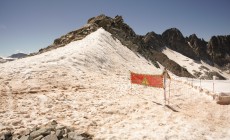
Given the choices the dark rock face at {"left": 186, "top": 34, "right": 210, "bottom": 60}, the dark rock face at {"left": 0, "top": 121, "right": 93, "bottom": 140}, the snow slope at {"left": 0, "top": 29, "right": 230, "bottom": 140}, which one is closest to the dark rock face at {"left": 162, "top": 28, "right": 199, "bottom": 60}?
the dark rock face at {"left": 186, "top": 34, "right": 210, "bottom": 60}

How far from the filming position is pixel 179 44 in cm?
15712

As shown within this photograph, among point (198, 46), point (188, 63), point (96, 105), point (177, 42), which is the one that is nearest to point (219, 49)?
point (198, 46)

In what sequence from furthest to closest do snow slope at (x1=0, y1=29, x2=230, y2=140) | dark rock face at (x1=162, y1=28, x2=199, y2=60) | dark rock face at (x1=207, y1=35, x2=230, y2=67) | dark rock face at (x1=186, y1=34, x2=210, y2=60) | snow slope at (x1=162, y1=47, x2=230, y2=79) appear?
dark rock face at (x1=207, y1=35, x2=230, y2=67) < dark rock face at (x1=186, y1=34, x2=210, y2=60) < dark rock face at (x1=162, y1=28, x2=199, y2=60) < snow slope at (x1=162, y1=47, x2=230, y2=79) < snow slope at (x1=0, y1=29, x2=230, y2=140)

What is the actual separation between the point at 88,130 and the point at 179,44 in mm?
154860

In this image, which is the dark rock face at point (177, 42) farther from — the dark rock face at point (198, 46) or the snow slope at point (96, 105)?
the snow slope at point (96, 105)

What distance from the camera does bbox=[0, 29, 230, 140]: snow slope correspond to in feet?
34.7

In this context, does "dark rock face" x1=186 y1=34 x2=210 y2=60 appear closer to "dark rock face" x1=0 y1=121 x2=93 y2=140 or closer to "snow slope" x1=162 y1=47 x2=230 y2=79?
"snow slope" x1=162 y1=47 x2=230 y2=79

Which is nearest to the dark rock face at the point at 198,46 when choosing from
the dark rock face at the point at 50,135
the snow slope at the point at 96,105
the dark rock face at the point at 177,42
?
the dark rock face at the point at 177,42

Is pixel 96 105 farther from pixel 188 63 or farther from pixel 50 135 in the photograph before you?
pixel 188 63

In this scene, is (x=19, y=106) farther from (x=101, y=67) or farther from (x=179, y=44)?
(x=179, y=44)

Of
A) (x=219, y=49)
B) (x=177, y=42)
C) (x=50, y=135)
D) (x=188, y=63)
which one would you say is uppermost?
(x=177, y=42)

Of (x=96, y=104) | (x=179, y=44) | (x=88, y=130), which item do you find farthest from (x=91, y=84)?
(x=179, y=44)

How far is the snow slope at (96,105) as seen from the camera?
34.7 ft

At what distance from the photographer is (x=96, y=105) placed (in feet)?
43.8
